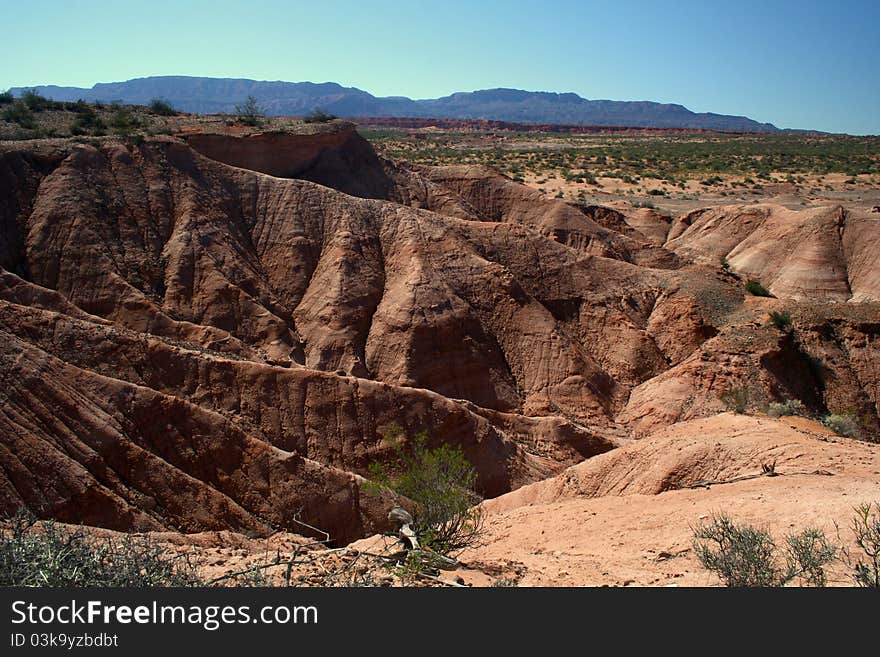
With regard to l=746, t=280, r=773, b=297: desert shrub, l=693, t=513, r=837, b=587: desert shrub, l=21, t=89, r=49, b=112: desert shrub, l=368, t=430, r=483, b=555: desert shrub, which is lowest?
l=368, t=430, r=483, b=555: desert shrub

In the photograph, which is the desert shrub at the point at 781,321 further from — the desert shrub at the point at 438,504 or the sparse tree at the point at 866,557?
the desert shrub at the point at 438,504

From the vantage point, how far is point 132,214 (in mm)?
27578

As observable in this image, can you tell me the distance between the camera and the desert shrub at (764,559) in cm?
817

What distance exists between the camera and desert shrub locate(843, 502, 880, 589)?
7711mm

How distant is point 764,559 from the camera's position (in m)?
8.45

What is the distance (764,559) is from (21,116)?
37052mm

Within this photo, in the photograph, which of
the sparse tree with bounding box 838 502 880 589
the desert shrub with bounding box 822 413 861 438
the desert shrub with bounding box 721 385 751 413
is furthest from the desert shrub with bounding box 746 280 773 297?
the sparse tree with bounding box 838 502 880 589

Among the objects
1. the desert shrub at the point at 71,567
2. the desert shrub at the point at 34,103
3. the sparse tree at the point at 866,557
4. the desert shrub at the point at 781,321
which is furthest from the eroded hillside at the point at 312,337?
the desert shrub at the point at 34,103

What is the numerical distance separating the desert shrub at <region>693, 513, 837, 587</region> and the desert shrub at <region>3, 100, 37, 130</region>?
33567 millimetres

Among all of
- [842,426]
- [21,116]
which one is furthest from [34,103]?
[842,426]

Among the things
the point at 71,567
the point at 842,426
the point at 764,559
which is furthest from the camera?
the point at 842,426

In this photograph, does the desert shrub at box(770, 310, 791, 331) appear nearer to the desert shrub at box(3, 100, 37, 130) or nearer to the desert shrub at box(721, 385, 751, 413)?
the desert shrub at box(721, 385, 751, 413)

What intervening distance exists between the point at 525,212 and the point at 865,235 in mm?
19107

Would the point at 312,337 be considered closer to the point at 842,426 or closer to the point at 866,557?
the point at 842,426
